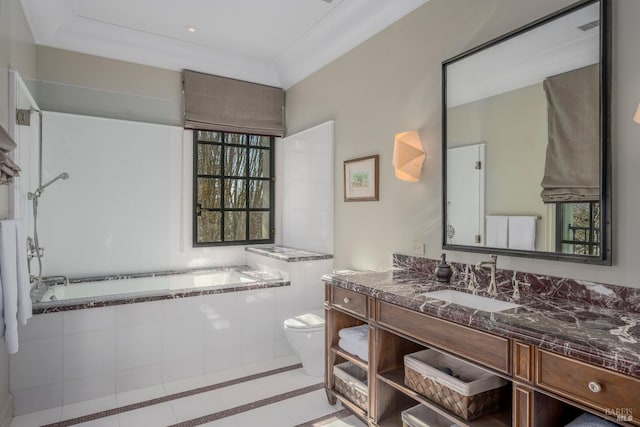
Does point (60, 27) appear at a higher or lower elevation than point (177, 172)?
higher

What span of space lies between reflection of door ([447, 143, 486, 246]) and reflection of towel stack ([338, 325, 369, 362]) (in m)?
0.76

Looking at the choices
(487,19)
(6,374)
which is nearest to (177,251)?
(6,374)

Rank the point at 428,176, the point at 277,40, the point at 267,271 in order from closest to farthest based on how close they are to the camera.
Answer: the point at 428,176
the point at 277,40
the point at 267,271

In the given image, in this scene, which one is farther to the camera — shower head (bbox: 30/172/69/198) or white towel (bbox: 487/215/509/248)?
shower head (bbox: 30/172/69/198)

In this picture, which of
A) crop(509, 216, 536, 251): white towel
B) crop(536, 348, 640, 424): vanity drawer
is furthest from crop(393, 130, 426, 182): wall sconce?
crop(536, 348, 640, 424): vanity drawer

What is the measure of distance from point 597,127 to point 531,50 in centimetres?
53

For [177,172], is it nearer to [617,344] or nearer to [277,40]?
[277,40]

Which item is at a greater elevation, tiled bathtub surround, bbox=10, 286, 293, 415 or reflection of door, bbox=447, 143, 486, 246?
reflection of door, bbox=447, 143, 486, 246

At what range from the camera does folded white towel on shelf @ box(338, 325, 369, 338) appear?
7.69 ft

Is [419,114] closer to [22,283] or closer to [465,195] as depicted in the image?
[465,195]

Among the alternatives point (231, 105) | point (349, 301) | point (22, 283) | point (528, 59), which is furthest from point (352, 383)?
point (231, 105)

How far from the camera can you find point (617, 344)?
3.91 feet

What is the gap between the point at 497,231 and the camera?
209cm

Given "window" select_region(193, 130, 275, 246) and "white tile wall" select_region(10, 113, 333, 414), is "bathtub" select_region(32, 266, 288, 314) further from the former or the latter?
"window" select_region(193, 130, 275, 246)
